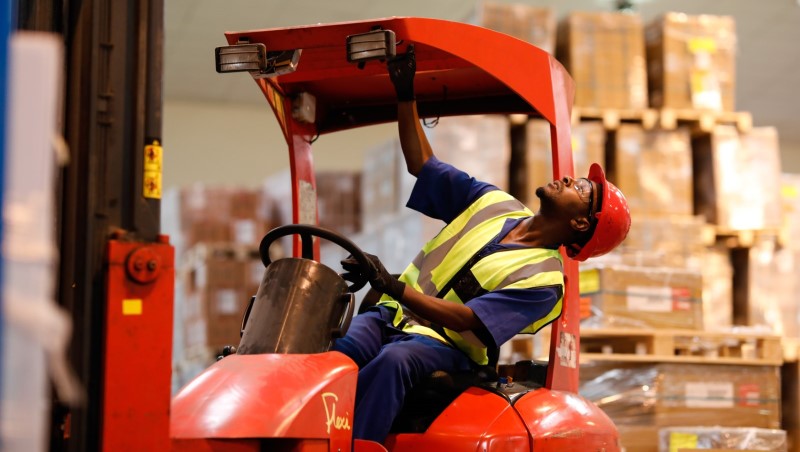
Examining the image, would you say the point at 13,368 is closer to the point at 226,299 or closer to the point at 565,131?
the point at 565,131

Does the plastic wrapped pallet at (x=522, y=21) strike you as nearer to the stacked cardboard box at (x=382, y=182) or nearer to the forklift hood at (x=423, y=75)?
the stacked cardboard box at (x=382, y=182)

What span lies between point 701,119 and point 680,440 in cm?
260

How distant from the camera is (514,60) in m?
3.60

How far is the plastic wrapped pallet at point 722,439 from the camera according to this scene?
5434 millimetres

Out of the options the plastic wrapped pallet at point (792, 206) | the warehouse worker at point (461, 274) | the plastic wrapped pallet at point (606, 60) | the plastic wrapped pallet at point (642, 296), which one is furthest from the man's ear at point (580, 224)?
the plastic wrapped pallet at point (792, 206)

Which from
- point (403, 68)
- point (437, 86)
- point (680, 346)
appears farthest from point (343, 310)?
point (680, 346)

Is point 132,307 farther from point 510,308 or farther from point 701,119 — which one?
point 701,119

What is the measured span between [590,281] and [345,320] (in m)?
3.53

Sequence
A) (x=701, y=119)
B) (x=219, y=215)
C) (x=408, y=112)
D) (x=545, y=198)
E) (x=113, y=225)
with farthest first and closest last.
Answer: (x=219, y=215)
(x=701, y=119)
(x=408, y=112)
(x=545, y=198)
(x=113, y=225)

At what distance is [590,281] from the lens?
620 cm

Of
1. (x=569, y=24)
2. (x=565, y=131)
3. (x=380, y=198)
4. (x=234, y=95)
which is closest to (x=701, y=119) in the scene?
(x=569, y=24)

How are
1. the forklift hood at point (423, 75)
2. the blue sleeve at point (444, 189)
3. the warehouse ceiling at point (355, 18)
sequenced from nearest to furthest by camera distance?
the forklift hood at point (423, 75), the blue sleeve at point (444, 189), the warehouse ceiling at point (355, 18)

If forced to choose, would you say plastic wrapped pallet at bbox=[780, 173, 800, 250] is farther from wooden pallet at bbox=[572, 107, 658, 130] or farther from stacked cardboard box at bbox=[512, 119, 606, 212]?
stacked cardboard box at bbox=[512, 119, 606, 212]

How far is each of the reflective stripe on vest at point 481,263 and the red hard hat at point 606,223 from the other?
0.47ft
